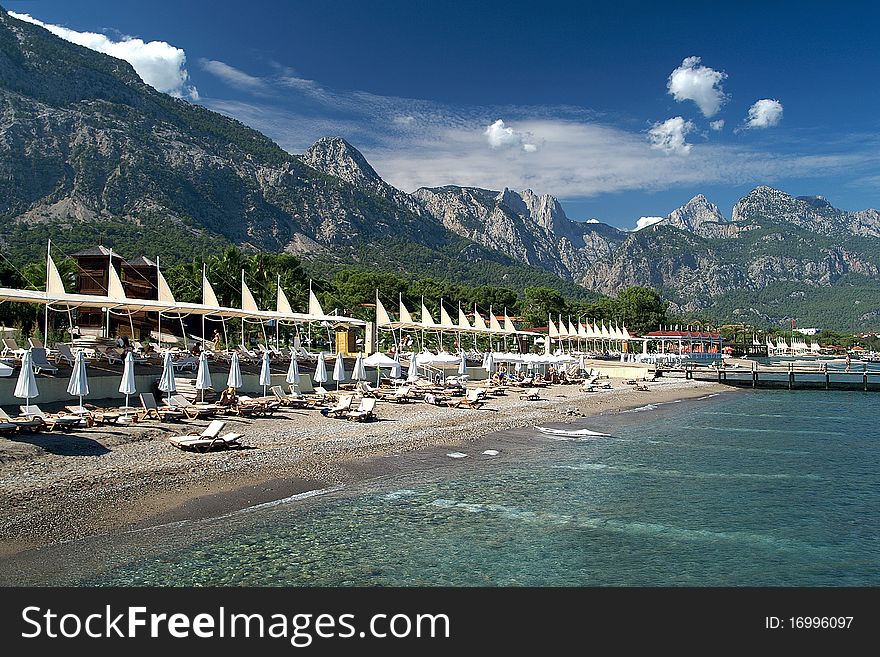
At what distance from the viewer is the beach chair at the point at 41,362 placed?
24422 millimetres

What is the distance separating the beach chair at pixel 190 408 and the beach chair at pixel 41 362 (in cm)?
465

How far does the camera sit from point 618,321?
146 m

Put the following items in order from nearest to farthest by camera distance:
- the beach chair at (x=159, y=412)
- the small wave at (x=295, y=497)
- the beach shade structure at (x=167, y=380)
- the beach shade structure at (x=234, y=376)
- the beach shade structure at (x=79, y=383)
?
the small wave at (x=295, y=497) < the beach shade structure at (x=79, y=383) < the beach chair at (x=159, y=412) < the beach shade structure at (x=167, y=380) < the beach shade structure at (x=234, y=376)

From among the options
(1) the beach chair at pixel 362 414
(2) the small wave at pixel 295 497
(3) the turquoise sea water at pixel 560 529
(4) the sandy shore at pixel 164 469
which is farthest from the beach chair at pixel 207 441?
(1) the beach chair at pixel 362 414

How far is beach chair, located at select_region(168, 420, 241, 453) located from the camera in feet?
61.7

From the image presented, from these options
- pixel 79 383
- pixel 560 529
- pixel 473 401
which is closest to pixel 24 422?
pixel 79 383

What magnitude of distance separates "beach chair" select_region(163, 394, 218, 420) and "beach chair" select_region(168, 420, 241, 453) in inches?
Result: 147

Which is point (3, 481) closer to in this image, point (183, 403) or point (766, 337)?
point (183, 403)

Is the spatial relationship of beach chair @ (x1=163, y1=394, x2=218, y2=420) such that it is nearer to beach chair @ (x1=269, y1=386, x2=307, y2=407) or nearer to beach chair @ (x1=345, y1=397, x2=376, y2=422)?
beach chair @ (x1=269, y1=386, x2=307, y2=407)

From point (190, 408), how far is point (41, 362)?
6.07m

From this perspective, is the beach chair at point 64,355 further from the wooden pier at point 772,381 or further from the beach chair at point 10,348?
the wooden pier at point 772,381

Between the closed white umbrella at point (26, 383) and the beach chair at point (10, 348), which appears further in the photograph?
the beach chair at point (10, 348)

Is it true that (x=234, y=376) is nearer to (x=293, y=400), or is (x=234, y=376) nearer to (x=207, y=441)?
(x=293, y=400)
